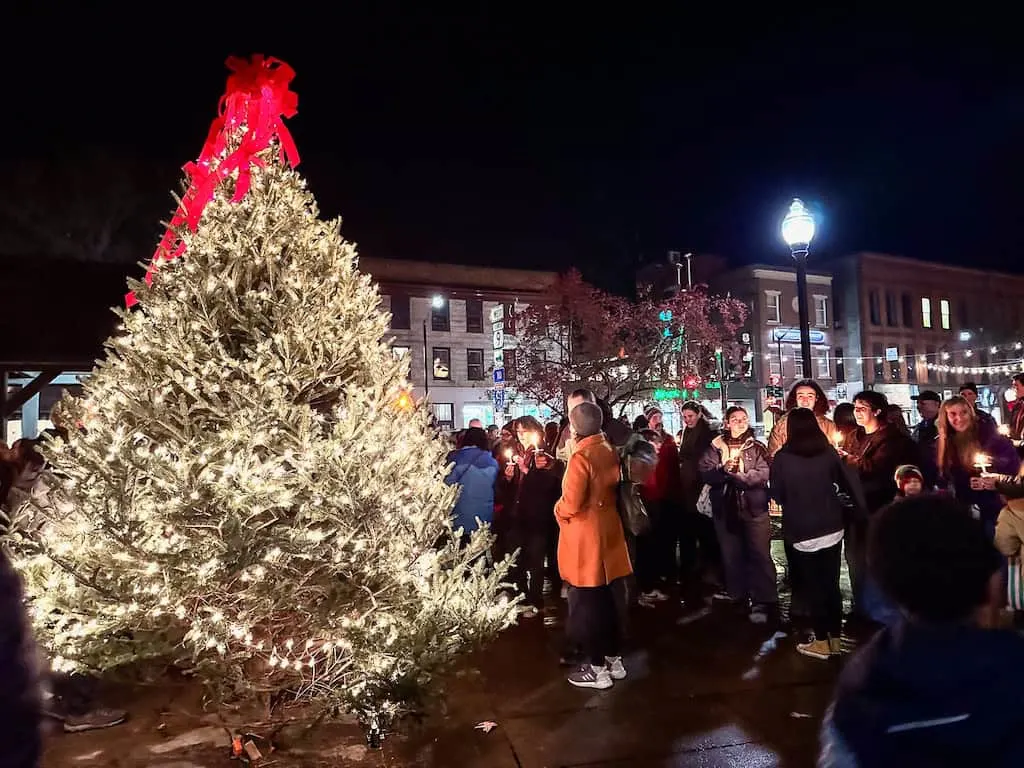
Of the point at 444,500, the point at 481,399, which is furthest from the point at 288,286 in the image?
the point at 481,399

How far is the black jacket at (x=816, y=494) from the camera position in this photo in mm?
5668

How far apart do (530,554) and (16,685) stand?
20.6ft

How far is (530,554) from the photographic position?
7.55 metres

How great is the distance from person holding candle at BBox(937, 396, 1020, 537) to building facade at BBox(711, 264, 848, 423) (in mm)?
35445

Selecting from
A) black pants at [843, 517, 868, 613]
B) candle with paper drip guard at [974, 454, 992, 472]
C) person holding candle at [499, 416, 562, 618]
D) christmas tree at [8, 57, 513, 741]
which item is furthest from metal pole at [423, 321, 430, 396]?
christmas tree at [8, 57, 513, 741]

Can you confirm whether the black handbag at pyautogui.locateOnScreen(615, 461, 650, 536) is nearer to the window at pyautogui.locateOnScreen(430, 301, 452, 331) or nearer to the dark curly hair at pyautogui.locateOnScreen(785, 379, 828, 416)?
→ the dark curly hair at pyautogui.locateOnScreen(785, 379, 828, 416)

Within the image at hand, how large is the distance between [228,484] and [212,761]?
1.75m

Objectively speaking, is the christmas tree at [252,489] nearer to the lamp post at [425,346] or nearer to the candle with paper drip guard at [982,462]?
the candle with paper drip guard at [982,462]

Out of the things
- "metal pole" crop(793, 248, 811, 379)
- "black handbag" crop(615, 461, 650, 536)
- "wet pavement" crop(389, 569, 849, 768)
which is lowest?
"wet pavement" crop(389, 569, 849, 768)

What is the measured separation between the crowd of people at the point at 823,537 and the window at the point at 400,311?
29955 millimetres

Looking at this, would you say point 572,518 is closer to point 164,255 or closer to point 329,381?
point 329,381

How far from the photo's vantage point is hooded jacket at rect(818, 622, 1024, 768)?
4.76ft

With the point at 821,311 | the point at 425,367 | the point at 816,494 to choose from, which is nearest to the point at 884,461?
the point at 816,494

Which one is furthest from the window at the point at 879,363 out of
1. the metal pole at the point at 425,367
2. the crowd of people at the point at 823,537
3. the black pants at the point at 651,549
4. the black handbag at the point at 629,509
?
the black handbag at the point at 629,509
